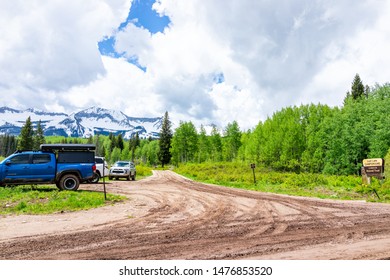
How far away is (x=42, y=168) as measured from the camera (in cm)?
1497

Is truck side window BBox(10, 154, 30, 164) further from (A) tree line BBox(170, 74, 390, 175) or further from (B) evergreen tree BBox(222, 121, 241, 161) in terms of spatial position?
(B) evergreen tree BBox(222, 121, 241, 161)

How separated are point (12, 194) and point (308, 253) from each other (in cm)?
1339

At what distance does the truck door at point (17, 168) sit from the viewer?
1447 cm

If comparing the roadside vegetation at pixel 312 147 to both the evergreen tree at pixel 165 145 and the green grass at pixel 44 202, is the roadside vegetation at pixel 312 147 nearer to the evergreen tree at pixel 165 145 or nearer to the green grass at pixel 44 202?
the evergreen tree at pixel 165 145

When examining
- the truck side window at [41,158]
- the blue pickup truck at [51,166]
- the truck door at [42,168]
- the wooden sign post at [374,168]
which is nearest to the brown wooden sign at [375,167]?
the wooden sign post at [374,168]

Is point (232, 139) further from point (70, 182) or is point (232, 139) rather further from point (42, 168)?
point (42, 168)

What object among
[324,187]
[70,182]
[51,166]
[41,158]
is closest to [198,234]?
[70,182]

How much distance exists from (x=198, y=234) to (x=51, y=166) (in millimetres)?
11374

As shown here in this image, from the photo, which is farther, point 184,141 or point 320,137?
point 184,141

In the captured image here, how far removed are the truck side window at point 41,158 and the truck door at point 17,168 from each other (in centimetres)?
34

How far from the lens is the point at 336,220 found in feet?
30.2

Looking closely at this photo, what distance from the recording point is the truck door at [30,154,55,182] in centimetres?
1484
